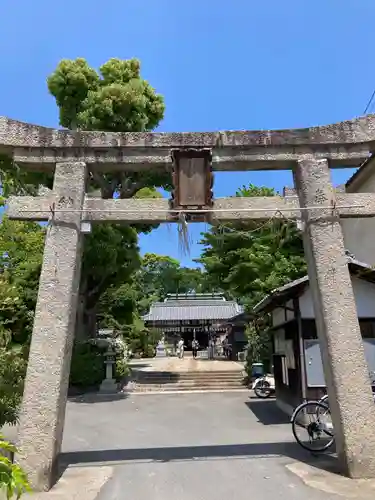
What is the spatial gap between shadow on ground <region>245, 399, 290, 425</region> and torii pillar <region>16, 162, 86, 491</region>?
7461mm

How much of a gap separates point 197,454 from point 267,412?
6526 millimetres

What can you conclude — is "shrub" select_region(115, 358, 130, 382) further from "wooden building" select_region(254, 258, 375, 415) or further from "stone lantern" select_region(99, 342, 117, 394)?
"wooden building" select_region(254, 258, 375, 415)

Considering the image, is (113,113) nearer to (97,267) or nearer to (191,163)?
(97,267)

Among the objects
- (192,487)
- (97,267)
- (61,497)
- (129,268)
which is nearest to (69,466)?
(61,497)

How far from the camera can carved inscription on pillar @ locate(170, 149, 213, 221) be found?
24.3ft

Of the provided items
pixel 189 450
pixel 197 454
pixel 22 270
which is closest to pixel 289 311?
pixel 189 450

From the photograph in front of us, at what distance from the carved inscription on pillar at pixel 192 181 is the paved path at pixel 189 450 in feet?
13.8

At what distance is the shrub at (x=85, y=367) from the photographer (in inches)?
826

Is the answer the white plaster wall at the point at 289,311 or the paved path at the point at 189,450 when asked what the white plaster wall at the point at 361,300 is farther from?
the paved path at the point at 189,450

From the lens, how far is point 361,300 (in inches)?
472

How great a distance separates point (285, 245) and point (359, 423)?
14.5 meters

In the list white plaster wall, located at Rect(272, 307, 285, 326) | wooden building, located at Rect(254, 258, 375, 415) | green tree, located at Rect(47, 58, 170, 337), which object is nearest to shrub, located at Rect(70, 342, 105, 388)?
green tree, located at Rect(47, 58, 170, 337)

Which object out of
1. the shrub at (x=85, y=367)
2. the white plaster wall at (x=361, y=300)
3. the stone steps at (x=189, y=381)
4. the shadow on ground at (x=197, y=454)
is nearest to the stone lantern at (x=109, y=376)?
the shrub at (x=85, y=367)

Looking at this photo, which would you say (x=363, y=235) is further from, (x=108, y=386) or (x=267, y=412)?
(x=108, y=386)
